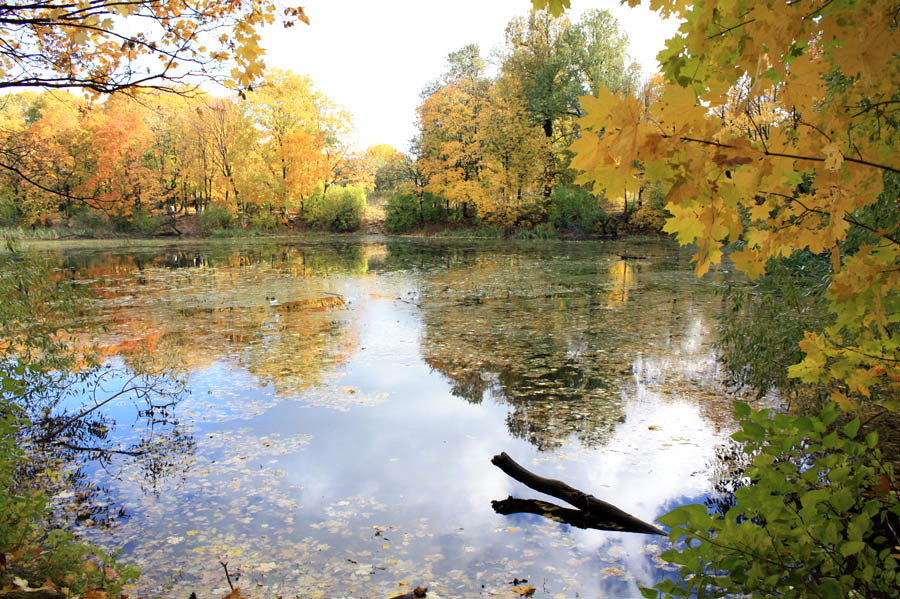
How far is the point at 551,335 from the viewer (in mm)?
8508

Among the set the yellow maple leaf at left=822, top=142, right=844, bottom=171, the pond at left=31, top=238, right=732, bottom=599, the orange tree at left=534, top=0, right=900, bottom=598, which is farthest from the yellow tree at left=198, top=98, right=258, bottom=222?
the yellow maple leaf at left=822, top=142, right=844, bottom=171

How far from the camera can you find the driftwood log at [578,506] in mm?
3541

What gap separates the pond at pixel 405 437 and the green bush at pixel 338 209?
24660 millimetres

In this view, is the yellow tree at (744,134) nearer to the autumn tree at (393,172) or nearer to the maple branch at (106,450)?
the maple branch at (106,450)

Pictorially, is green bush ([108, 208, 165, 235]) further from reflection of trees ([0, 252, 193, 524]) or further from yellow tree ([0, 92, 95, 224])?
reflection of trees ([0, 252, 193, 524])

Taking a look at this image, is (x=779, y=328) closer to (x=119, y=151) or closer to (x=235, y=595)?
(x=235, y=595)

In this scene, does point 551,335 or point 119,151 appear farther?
point 119,151

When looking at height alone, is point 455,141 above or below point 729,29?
above

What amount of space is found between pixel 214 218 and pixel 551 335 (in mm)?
31601

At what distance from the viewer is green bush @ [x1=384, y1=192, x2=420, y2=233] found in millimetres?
33688

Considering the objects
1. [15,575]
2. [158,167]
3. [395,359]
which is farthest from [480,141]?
[15,575]

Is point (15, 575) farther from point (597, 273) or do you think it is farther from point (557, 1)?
point (597, 273)

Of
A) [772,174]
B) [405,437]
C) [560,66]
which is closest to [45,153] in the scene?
[405,437]

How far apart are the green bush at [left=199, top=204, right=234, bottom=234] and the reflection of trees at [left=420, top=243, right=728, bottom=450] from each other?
24.2 m
